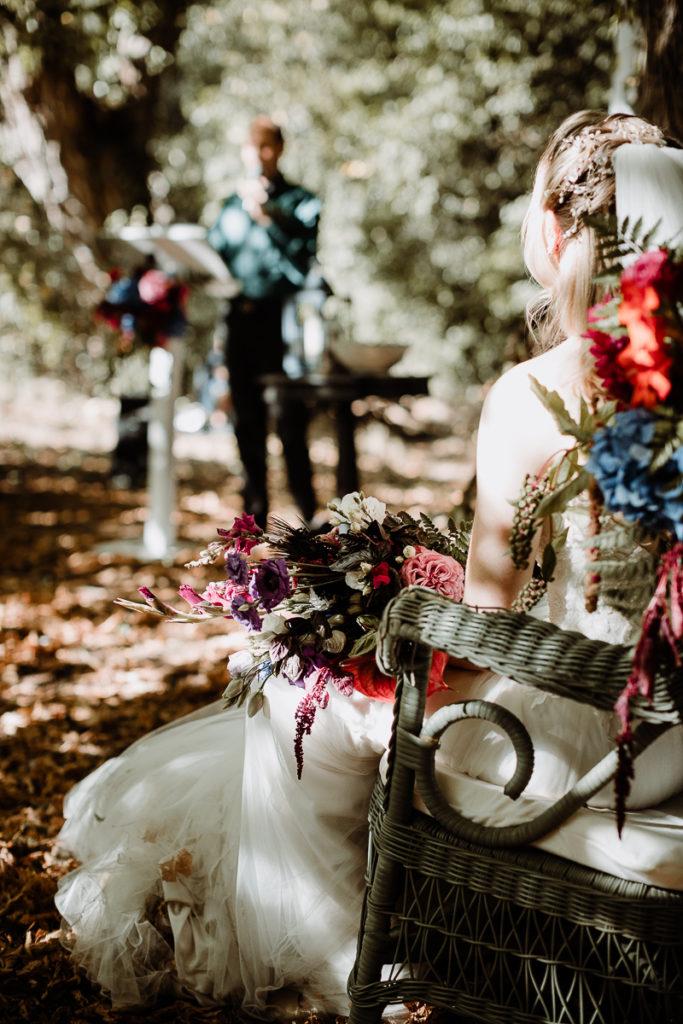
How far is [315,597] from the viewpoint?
6.12ft

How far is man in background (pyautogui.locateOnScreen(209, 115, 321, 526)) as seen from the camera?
572 centimetres

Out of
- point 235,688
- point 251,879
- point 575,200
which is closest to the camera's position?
point 575,200

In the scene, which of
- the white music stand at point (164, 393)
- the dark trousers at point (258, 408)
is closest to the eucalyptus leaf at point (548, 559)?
the dark trousers at point (258, 408)

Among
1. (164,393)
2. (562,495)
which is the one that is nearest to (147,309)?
(164,393)

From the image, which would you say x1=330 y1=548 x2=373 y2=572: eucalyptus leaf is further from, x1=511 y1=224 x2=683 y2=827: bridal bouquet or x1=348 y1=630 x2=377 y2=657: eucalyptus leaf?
x1=511 y1=224 x2=683 y2=827: bridal bouquet

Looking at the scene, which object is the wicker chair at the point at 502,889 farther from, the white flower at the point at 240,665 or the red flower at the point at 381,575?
the white flower at the point at 240,665

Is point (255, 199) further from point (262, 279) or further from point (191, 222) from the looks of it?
point (191, 222)

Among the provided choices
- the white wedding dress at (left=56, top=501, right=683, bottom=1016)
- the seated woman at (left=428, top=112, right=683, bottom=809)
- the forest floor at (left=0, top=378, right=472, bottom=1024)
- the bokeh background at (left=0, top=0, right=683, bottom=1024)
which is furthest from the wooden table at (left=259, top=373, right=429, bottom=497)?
the seated woman at (left=428, top=112, right=683, bottom=809)

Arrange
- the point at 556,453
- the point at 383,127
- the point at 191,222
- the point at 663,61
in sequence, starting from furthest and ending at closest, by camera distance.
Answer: the point at 191,222 < the point at 383,127 < the point at 663,61 < the point at 556,453

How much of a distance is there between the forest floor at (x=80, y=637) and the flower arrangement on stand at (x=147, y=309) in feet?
4.47

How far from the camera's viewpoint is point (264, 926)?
78.7 inches

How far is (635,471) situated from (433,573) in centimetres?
67

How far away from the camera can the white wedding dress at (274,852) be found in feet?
5.57

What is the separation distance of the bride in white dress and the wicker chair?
0.17 m
